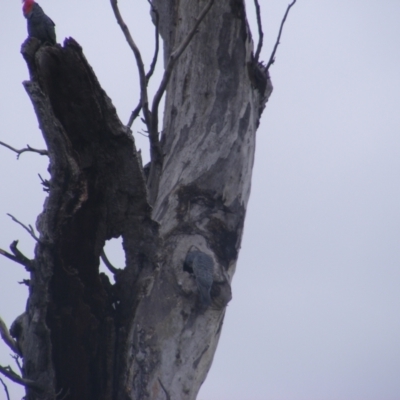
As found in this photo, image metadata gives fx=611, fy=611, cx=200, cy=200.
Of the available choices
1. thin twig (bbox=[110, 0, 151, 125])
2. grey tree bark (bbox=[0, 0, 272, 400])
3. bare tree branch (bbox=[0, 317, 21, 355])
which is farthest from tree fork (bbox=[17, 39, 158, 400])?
thin twig (bbox=[110, 0, 151, 125])

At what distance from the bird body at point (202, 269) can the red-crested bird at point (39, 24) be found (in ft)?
4.75

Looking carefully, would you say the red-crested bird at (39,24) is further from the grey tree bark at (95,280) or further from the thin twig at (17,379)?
the thin twig at (17,379)

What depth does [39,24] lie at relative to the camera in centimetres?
340

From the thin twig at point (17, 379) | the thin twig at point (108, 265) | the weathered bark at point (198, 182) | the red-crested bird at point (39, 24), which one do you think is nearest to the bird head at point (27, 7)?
the red-crested bird at point (39, 24)

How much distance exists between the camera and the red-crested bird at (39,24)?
3.32 m

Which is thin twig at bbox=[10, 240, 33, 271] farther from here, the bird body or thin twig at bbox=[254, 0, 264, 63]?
thin twig at bbox=[254, 0, 264, 63]

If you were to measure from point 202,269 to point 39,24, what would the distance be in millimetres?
1750

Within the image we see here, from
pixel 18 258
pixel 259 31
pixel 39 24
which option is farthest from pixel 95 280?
pixel 39 24

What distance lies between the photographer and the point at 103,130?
1.94m

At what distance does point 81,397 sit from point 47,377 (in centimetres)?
14

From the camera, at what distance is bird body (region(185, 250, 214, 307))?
2.55m

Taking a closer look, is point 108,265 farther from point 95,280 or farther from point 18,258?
point 18,258

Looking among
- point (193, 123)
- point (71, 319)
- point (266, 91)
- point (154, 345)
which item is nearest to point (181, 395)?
point (154, 345)

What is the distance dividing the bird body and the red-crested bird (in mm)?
1447
